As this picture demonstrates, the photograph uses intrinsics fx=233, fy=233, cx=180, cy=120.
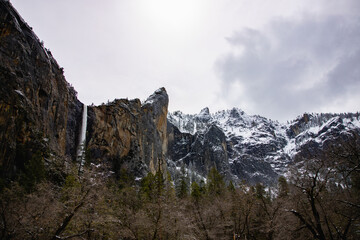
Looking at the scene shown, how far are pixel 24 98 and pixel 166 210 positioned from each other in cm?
2633

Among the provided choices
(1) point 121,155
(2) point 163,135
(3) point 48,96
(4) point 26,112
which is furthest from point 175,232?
(2) point 163,135

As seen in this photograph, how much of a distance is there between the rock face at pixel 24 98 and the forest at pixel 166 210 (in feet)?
11.4

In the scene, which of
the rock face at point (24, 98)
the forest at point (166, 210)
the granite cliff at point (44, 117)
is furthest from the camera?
the granite cliff at point (44, 117)

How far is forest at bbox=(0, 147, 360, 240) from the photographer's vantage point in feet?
54.7

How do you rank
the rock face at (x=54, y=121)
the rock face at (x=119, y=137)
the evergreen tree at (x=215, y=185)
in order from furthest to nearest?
the rock face at (x=119, y=137) → the evergreen tree at (x=215, y=185) → the rock face at (x=54, y=121)

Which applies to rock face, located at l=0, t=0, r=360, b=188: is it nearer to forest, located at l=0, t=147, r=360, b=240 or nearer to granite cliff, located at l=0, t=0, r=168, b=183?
granite cliff, located at l=0, t=0, r=168, b=183

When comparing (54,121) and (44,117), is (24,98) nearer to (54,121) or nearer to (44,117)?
(44,117)

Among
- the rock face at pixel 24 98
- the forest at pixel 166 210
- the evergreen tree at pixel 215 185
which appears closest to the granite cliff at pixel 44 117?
the rock face at pixel 24 98

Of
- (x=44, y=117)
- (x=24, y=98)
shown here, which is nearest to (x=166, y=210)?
(x=24, y=98)

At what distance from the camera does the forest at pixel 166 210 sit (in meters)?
16.7

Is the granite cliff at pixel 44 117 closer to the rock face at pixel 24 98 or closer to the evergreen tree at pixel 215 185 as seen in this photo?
the rock face at pixel 24 98

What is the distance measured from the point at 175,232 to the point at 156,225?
4095 millimetres

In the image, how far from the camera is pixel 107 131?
205 feet

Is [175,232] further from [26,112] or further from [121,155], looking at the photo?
[121,155]
